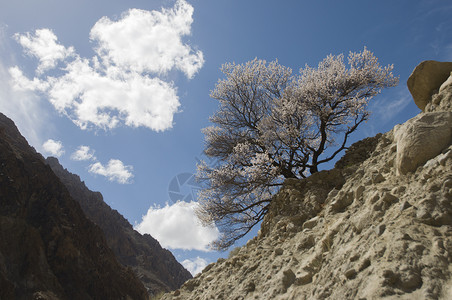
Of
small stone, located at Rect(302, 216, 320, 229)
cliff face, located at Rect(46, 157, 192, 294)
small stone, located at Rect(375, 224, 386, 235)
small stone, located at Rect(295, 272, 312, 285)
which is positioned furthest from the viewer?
cliff face, located at Rect(46, 157, 192, 294)

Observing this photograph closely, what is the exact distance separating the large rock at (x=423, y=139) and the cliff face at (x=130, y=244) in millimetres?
68364

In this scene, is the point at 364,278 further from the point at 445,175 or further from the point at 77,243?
the point at 77,243

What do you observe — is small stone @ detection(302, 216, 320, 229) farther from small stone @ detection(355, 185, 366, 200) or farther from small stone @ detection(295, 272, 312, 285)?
small stone @ detection(295, 272, 312, 285)

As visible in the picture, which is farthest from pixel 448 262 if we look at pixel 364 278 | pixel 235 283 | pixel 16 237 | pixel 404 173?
pixel 16 237

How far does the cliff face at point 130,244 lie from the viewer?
73500mm

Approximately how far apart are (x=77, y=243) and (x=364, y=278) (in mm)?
48745

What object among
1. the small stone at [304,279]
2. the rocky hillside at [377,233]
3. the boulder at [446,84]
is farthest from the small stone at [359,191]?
the boulder at [446,84]

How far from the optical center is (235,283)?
672 centimetres

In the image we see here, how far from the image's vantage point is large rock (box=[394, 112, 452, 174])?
4551 millimetres

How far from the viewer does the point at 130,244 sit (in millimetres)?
78438

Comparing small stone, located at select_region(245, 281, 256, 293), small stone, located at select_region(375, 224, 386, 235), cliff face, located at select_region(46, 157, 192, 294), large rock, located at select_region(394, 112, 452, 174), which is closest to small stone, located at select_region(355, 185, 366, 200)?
large rock, located at select_region(394, 112, 452, 174)

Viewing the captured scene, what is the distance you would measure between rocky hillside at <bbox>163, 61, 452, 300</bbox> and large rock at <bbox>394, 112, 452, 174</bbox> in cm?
1

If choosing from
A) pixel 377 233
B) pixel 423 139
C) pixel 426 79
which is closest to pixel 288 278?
pixel 377 233

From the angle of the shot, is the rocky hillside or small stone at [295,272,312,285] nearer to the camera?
the rocky hillside
